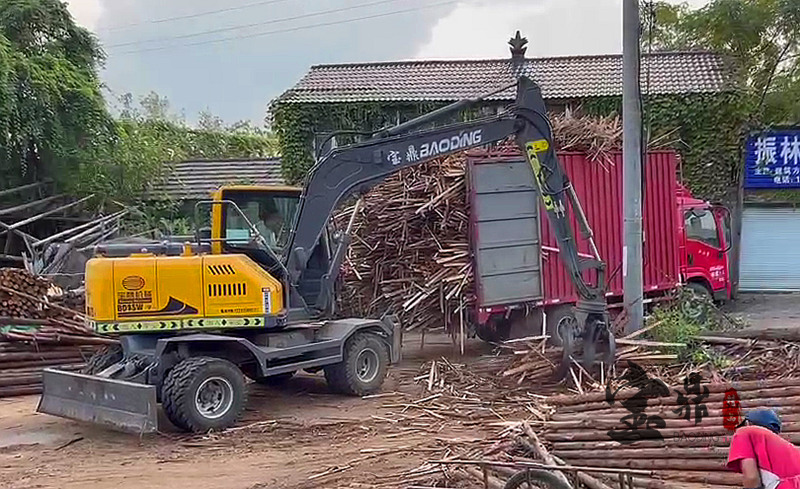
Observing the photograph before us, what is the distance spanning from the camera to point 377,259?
13930 mm

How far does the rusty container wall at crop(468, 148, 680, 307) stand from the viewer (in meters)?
14.0

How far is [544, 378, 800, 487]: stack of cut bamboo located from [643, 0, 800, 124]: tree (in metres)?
15.1

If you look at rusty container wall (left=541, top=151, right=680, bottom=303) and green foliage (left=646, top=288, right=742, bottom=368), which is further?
rusty container wall (left=541, top=151, right=680, bottom=303)

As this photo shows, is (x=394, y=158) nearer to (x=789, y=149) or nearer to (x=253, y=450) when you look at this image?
(x=253, y=450)

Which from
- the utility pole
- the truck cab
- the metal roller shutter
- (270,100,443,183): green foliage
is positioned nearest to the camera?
the utility pole

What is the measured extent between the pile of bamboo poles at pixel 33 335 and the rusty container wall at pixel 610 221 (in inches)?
240

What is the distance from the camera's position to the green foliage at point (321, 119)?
81.3 feet

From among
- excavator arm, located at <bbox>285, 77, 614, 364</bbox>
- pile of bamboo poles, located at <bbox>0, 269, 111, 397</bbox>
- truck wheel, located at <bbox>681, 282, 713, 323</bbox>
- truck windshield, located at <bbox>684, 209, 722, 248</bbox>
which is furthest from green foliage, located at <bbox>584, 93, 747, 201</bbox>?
pile of bamboo poles, located at <bbox>0, 269, 111, 397</bbox>

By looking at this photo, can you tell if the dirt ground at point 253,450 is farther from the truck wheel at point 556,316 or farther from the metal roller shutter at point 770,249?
the metal roller shutter at point 770,249

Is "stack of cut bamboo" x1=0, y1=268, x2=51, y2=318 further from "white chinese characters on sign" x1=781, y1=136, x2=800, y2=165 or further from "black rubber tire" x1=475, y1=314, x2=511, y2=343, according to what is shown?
"white chinese characters on sign" x1=781, y1=136, x2=800, y2=165

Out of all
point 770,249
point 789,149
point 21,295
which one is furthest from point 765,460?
point 770,249

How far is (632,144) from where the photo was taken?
13141mm

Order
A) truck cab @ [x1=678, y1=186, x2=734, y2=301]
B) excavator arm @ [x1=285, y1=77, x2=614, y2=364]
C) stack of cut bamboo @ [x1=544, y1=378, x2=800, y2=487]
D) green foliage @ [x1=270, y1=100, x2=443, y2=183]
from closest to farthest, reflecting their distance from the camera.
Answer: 1. stack of cut bamboo @ [x1=544, y1=378, x2=800, y2=487]
2. excavator arm @ [x1=285, y1=77, x2=614, y2=364]
3. truck cab @ [x1=678, y1=186, x2=734, y2=301]
4. green foliage @ [x1=270, y1=100, x2=443, y2=183]

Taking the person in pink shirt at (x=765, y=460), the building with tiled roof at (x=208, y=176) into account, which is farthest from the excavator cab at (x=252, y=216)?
the building with tiled roof at (x=208, y=176)
